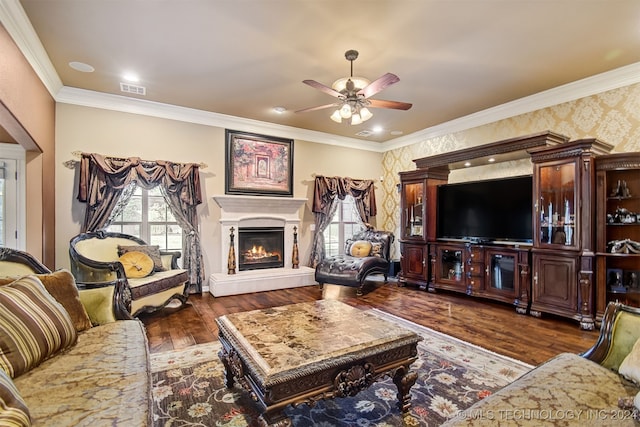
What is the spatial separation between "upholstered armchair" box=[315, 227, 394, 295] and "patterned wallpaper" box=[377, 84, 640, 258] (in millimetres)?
917

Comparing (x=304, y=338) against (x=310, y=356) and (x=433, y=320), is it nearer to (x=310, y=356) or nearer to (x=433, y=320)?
(x=310, y=356)

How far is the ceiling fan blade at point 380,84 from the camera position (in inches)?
111

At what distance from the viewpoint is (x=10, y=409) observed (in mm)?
1021

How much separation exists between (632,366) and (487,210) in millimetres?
3555

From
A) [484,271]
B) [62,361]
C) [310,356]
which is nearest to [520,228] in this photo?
[484,271]

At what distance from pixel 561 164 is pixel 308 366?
3960 millimetres

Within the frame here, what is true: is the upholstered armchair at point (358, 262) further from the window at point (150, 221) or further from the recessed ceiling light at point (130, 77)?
the recessed ceiling light at point (130, 77)

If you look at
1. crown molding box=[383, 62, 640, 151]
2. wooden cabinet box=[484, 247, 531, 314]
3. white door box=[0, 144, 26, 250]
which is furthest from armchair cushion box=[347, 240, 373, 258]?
white door box=[0, 144, 26, 250]

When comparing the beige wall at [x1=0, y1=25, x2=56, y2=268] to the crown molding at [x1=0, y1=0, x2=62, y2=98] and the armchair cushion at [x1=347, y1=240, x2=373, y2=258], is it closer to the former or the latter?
the crown molding at [x1=0, y1=0, x2=62, y2=98]

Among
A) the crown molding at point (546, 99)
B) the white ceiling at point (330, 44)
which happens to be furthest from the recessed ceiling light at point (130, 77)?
the crown molding at point (546, 99)

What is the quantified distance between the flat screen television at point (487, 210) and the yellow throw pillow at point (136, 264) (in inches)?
179

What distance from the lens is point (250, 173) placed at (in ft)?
18.5

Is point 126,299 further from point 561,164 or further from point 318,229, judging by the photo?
point 561,164

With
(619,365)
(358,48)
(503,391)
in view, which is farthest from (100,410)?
(358,48)
